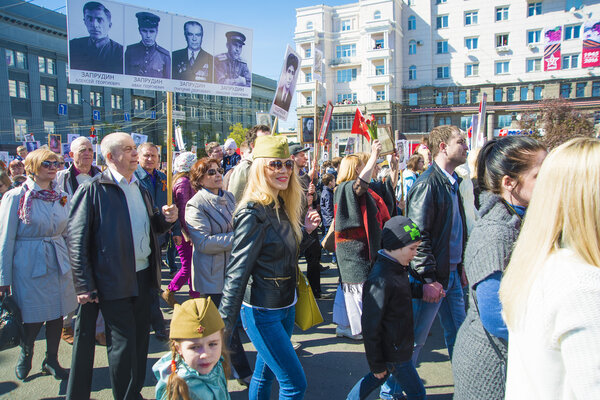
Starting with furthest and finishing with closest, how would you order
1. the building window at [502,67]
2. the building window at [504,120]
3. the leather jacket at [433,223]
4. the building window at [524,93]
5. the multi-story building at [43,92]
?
the building window at [502,67] < the building window at [504,120] < the building window at [524,93] < the multi-story building at [43,92] < the leather jacket at [433,223]

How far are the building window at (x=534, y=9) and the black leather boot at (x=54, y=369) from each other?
199 feet

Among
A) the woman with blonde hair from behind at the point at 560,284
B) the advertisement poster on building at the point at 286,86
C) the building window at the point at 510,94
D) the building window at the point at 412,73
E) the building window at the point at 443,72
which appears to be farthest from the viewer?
the building window at the point at 412,73

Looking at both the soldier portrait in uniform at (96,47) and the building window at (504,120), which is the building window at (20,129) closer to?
the soldier portrait in uniform at (96,47)

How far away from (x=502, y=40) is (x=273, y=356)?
59.7 metres

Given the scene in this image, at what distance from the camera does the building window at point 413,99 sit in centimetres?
5588

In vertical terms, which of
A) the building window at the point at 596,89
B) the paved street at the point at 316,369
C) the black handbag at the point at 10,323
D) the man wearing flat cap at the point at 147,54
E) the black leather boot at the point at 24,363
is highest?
the building window at the point at 596,89

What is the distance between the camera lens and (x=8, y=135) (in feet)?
139

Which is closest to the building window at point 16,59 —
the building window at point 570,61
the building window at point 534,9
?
the building window at point 534,9

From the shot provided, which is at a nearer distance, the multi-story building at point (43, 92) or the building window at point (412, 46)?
the multi-story building at point (43, 92)

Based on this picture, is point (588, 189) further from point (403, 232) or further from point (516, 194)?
point (403, 232)

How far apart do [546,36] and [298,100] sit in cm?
3179

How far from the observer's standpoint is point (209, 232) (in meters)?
4.13

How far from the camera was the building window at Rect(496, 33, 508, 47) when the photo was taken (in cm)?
5146

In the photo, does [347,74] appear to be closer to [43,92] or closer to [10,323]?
[43,92]
